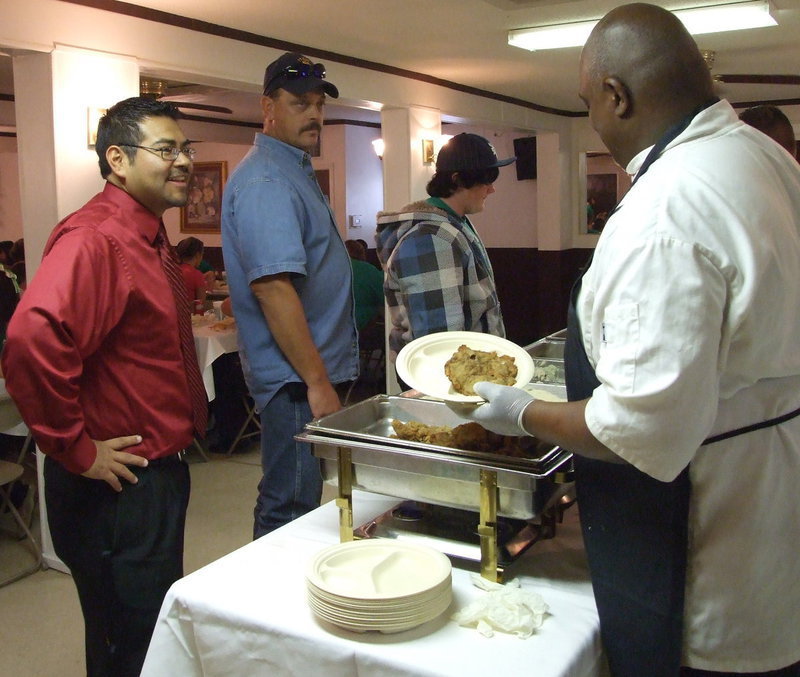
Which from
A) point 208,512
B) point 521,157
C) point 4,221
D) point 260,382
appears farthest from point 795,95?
point 4,221

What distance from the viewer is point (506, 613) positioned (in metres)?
1.21

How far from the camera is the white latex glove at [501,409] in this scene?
126cm

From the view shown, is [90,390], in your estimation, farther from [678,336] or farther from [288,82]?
[678,336]

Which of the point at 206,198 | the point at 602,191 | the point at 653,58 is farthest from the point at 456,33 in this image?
the point at 206,198

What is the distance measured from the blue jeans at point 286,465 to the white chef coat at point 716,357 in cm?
106

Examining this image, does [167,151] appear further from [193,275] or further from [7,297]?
[193,275]

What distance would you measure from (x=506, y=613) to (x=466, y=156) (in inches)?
66.5

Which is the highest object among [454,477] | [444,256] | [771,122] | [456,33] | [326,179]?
[456,33]

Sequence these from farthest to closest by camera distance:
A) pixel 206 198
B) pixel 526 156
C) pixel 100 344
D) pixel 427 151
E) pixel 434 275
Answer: pixel 206 198 < pixel 526 156 < pixel 427 151 < pixel 434 275 < pixel 100 344

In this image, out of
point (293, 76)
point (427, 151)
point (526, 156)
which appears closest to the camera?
point (293, 76)

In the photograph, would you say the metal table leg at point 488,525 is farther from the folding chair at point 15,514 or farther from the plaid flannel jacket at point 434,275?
the folding chair at point 15,514

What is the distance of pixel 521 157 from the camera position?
8922 mm

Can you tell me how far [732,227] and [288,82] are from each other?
4.79 ft

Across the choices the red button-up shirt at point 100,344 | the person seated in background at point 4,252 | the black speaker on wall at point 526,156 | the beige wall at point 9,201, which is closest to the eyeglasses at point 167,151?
the red button-up shirt at point 100,344
